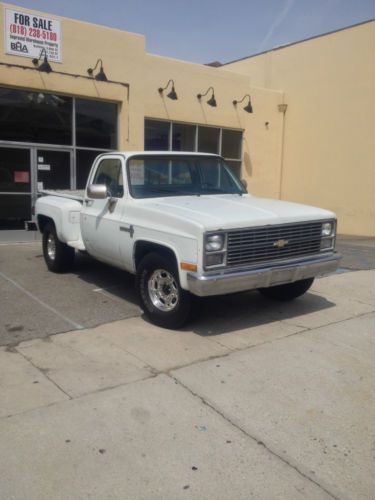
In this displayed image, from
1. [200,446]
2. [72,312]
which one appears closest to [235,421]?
[200,446]

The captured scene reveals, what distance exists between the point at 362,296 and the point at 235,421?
4.15 m

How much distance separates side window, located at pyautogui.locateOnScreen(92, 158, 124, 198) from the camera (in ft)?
20.7

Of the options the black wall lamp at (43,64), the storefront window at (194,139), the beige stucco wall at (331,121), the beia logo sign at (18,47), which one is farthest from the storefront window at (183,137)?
the beia logo sign at (18,47)

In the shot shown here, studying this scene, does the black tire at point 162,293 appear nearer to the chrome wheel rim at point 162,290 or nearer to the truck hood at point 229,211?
the chrome wheel rim at point 162,290

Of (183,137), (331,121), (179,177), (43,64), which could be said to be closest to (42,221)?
(179,177)

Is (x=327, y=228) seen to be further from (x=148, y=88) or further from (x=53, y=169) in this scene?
(x=148, y=88)

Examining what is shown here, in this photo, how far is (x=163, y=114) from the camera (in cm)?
1414

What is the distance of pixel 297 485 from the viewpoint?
2814 millimetres

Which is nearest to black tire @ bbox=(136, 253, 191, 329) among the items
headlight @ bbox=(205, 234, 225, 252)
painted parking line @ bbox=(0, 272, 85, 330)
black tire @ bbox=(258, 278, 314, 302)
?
headlight @ bbox=(205, 234, 225, 252)

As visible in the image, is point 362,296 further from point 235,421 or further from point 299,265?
point 235,421

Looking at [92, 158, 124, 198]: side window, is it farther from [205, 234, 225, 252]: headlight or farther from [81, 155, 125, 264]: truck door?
[205, 234, 225, 252]: headlight

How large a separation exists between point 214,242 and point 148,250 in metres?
1.08

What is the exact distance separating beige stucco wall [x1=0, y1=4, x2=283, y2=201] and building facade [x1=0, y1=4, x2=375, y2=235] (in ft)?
0.09

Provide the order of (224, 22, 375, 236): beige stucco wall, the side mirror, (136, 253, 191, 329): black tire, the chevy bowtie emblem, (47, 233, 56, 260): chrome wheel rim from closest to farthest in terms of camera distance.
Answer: (136, 253, 191, 329): black tire
the chevy bowtie emblem
the side mirror
(47, 233, 56, 260): chrome wheel rim
(224, 22, 375, 236): beige stucco wall
